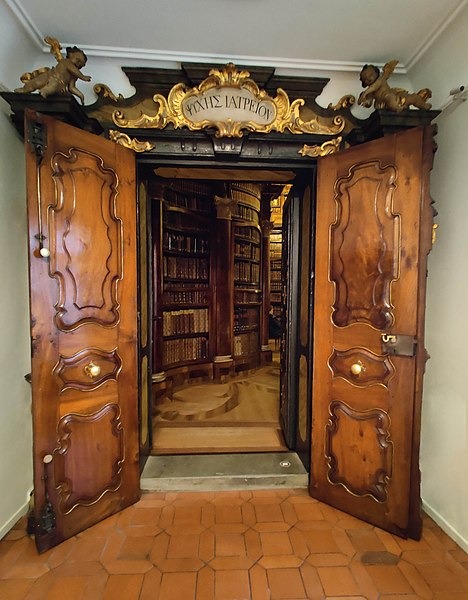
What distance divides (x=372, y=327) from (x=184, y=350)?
107 inches

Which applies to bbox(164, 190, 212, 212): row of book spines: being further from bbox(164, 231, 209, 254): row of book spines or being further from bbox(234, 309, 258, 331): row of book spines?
bbox(234, 309, 258, 331): row of book spines

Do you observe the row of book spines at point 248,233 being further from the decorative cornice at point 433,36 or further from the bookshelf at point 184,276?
the decorative cornice at point 433,36

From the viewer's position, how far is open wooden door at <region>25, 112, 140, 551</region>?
1.52 meters

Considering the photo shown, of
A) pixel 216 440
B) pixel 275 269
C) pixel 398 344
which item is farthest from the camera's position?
pixel 275 269

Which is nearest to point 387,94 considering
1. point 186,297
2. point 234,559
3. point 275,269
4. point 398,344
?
point 398,344

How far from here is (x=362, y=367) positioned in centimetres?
174

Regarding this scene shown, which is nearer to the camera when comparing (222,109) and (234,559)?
(234,559)

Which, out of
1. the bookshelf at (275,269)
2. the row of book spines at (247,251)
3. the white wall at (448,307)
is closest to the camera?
the white wall at (448,307)

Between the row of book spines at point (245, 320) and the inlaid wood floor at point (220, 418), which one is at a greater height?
the row of book spines at point (245, 320)

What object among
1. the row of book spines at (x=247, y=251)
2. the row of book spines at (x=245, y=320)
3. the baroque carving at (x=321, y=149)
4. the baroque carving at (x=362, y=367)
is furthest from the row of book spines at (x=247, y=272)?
the baroque carving at (x=362, y=367)

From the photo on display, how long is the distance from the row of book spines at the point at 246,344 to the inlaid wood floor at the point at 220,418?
440 mm

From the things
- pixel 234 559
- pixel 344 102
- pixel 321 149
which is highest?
pixel 344 102

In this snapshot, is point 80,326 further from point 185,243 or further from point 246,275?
point 246,275

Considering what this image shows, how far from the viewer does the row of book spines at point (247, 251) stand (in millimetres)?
4595
